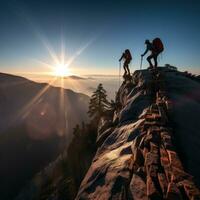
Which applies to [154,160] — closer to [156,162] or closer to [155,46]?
[156,162]

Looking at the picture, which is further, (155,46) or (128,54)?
(128,54)

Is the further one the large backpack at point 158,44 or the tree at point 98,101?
the tree at point 98,101

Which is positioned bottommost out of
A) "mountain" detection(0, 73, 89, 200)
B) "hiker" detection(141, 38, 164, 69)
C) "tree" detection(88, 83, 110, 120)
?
"mountain" detection(0, 73, 89, 200)

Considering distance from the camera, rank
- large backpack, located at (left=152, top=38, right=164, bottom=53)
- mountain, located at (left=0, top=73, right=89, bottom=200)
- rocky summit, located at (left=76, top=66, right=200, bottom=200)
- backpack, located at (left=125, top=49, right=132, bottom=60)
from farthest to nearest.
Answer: mountain, located at (left=0, top=73, right=89, bottom=200), backpack, located at (left=125, top=49, right=132, bottom=60), large backpack, located at (left=152, top=38, right=164, bottom=53), rocky summit, located at (left=76, top=66, right=200, bottom=200)

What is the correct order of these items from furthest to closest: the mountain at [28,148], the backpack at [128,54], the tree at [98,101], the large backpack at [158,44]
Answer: the mountain at [28,148]
the tree at [98,101]
the backpack at [128,54]
the large backpack at [158,44]

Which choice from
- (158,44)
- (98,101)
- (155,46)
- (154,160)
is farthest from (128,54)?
(98,101)

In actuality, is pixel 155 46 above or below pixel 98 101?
above

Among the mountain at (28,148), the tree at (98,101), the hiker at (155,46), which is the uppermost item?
the hiker at (155,46)

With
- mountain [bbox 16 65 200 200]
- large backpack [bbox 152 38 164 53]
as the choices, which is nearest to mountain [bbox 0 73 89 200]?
large backpack [bbox 152 38 164 53]

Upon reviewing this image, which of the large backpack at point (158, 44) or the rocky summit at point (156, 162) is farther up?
the large backpack at point (158, 44)

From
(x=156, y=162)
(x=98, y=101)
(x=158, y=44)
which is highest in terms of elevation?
(x=158, y=44)

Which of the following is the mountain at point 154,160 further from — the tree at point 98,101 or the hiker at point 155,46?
the tree at point 98,101

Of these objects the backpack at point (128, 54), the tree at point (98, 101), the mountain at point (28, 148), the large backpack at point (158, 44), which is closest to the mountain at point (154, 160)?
the large backpack at point (158, 44)

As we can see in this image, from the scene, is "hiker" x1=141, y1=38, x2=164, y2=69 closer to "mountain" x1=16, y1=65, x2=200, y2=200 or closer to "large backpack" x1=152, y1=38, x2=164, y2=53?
"large backpack" x1=152, y1=38, x2=164, y2=53
